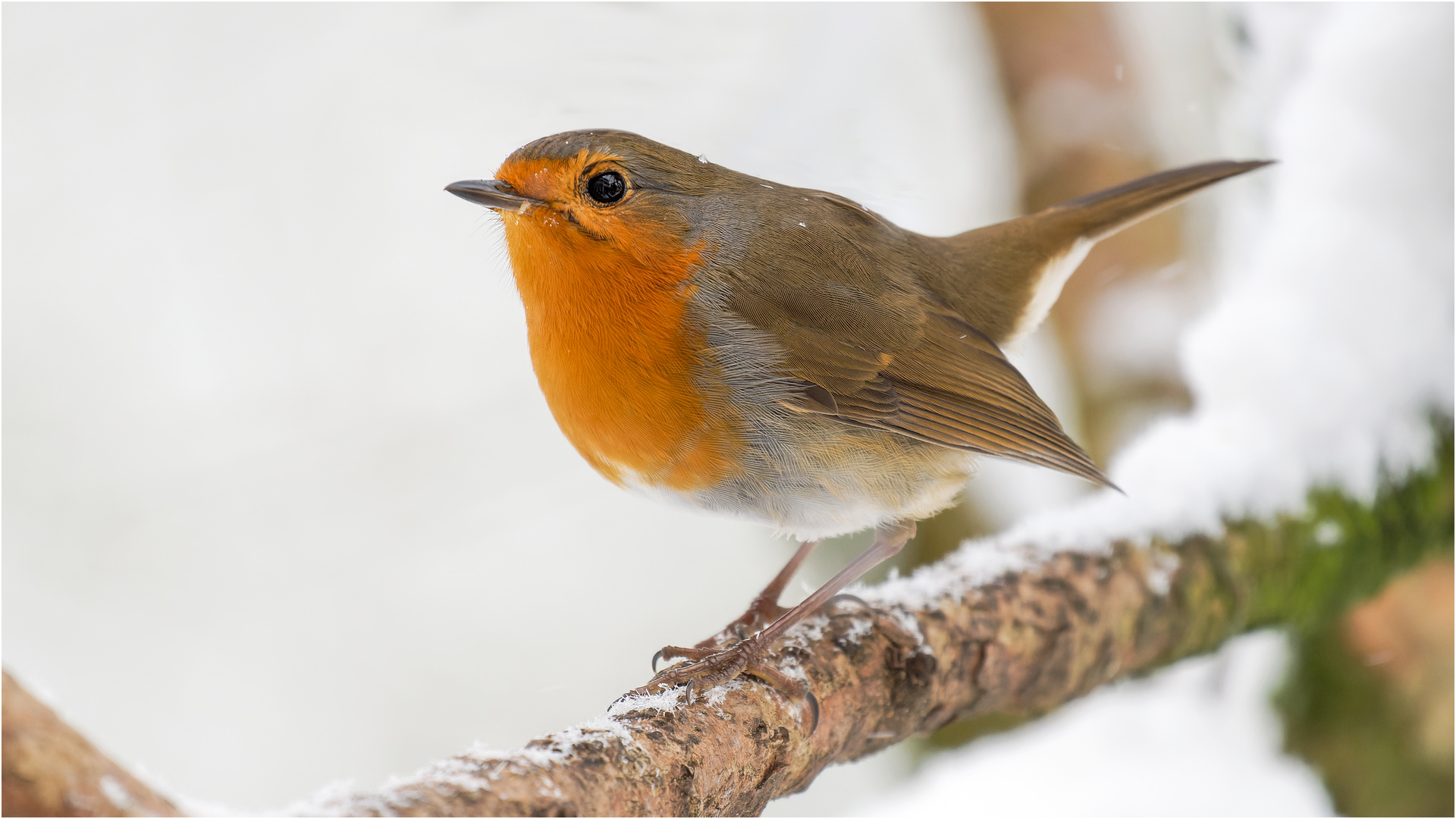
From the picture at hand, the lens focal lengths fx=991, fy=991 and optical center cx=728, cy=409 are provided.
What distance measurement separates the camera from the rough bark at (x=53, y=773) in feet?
3.91

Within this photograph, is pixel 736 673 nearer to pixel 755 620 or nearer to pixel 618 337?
pixel 755 620

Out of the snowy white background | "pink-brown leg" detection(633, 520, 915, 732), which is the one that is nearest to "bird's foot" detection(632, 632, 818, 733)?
"pink-brown leg" detection(633, 520, 915, 732)

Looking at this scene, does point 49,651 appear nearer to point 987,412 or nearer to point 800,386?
point 800,386

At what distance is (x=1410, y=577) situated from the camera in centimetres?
331

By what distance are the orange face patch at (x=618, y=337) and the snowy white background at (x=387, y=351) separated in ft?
2.85

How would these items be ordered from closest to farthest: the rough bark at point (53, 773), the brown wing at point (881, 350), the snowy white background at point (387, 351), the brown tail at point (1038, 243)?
1. the rough bark at point (53, 773)
2. the brown wing at point (881, 350)
3. the brown tail at point (1038, 243)
4. the snowy white background at point (387, 351)

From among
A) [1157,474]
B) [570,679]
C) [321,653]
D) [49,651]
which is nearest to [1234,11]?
[1157,474]

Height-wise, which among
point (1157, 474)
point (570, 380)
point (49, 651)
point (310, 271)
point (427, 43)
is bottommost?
point (49, 651)

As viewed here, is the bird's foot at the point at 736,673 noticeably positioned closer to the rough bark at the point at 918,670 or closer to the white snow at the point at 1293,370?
the rough bark at the point at 918,670

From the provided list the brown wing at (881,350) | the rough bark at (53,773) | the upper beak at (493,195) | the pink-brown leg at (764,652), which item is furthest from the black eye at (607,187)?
the rough bark at (53,773)

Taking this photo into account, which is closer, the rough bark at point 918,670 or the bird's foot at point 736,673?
the rough bark at point 918,670

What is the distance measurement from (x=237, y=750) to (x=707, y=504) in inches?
87.8

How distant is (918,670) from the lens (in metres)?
2.33

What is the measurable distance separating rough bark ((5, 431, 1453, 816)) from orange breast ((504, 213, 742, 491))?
516 mm
